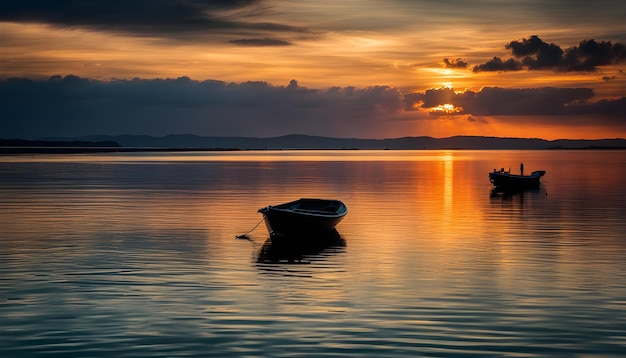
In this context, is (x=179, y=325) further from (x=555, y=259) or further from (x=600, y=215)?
(x=600, y=215)

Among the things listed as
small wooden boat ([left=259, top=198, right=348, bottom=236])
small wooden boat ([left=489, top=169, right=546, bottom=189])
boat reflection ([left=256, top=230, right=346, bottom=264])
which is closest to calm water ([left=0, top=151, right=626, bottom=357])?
boat reflection ([left=256, top=230, right=346, bottom=264])

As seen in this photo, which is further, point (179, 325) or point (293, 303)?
point (293, 303)

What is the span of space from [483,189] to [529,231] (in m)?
42.1

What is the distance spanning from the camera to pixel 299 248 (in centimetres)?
3491

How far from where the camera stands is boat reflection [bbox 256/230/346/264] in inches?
1232

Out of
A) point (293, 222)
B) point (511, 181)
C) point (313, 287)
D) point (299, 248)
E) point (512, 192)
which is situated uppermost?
point (293, 222)

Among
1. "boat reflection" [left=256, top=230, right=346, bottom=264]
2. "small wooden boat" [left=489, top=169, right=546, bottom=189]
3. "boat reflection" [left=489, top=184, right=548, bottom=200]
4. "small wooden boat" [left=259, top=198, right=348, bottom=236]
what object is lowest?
"boat reflection" [left=489, top=184, right=548, bottom=200]

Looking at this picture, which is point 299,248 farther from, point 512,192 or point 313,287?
point 512,192

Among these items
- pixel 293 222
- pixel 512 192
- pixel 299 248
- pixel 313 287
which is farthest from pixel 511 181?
pixel 313 287

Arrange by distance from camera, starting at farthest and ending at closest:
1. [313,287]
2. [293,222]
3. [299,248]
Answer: [293,222], [299,248], [313,287]

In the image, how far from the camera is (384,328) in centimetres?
1878

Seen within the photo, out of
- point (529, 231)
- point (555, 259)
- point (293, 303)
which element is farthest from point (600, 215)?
point (293, 303)

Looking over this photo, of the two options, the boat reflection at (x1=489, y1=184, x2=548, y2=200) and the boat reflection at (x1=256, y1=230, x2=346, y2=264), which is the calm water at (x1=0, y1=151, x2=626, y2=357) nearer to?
the boat reflection at (x1=256, y1=230, x2=346, y2=264)

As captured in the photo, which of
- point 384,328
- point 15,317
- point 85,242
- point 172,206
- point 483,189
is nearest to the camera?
point 384,328
